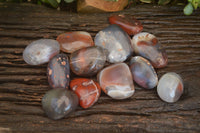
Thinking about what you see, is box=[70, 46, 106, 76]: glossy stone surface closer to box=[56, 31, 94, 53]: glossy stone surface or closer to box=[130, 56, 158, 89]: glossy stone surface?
box=[56, 31, 94, 53]: glossy stone surface

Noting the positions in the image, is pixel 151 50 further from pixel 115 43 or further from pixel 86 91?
pixel 86 91

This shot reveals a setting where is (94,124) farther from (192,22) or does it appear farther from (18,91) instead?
(192,22)

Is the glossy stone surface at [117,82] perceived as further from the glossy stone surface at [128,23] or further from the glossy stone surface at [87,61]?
the glossy stone surface at [128,23]

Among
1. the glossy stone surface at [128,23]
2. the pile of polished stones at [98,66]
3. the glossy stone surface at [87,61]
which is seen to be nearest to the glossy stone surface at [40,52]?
the pile of polished stones at [98,66]

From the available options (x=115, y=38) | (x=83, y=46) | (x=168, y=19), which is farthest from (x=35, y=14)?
(x=168, y=19)

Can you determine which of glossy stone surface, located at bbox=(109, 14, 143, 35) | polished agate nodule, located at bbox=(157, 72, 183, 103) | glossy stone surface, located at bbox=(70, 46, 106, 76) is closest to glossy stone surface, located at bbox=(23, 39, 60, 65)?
glossy stone surface, located at bbox=(70, 46, 106, 76)
